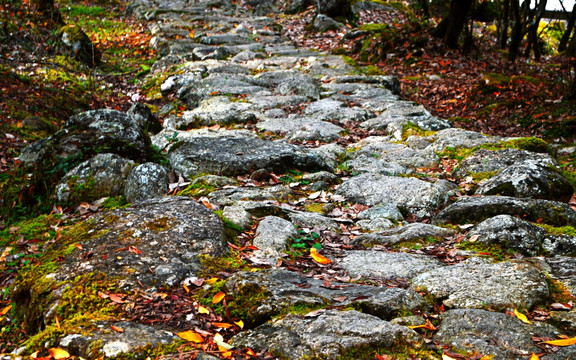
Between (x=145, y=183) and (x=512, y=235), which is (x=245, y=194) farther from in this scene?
(x=512, y=235)

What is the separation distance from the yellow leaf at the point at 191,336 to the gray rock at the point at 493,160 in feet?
10.7

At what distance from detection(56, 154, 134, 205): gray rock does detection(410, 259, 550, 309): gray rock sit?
2.76 meters

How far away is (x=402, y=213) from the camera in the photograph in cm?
375

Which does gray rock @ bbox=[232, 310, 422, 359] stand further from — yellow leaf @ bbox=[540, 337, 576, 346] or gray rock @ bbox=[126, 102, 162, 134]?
gray rock @ bbox=[126, 102, 162, 134]

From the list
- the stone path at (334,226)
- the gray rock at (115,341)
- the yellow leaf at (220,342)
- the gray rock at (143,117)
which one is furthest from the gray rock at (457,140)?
the gray rock at (115,341)

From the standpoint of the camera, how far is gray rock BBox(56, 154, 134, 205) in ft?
12.5

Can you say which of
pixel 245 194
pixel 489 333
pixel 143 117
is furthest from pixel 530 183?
pixel 143 117

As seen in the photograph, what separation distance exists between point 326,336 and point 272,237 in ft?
3.85

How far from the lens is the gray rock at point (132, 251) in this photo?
→ 2340 millimetres

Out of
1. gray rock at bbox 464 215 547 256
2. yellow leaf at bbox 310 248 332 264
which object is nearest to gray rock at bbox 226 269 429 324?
yellow leaf at bbox 310 248 332 264

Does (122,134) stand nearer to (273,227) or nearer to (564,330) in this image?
(273,227)

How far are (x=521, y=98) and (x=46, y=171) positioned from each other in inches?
273

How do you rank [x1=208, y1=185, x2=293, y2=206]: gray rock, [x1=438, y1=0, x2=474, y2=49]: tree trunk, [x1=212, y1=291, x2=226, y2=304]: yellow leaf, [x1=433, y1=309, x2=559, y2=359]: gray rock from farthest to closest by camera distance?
[x1=438, y1=0, x2=474, y2=49]: tree trunk < [x1=208, y1=185, x2=293, y2=206]: gray rock < [x1=212, y1=291, x2=226, y2=304]: yellow leaf < [x1=433, y1=309, x2=559, y2=359]: gray rock

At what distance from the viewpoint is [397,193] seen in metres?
3.90
